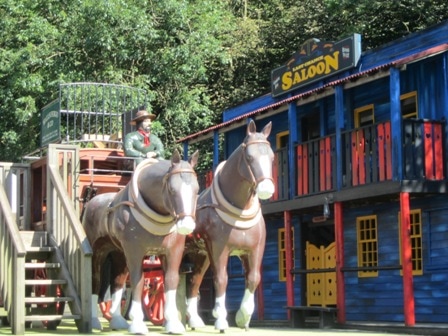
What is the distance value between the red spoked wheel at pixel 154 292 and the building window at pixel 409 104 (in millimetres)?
6756

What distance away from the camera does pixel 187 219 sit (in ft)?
34.9

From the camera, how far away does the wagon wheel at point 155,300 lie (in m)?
14.8

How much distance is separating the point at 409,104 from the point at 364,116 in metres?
1.81

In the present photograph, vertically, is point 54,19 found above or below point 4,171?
above

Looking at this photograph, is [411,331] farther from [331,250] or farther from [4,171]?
[4,171]

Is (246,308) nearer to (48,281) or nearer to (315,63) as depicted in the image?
(48,281)

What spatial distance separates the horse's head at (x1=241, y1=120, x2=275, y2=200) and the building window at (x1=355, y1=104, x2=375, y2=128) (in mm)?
9405

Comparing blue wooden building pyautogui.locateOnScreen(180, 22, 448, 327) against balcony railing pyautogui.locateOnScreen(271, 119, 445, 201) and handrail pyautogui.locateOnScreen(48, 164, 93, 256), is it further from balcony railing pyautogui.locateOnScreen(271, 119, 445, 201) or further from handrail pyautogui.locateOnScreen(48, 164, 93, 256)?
handrail pyautogui.locateOnScreen(48, 164, 93, 256)

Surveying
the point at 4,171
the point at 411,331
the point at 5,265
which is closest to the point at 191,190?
the point at 5,265

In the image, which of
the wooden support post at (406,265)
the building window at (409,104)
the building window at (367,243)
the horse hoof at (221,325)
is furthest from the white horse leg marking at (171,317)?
the building window at (409,104)

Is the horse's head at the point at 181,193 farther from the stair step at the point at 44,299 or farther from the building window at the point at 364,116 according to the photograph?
the building window at the point at 364,116

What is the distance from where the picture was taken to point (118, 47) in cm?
2984

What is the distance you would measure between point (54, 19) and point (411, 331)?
65.6ft

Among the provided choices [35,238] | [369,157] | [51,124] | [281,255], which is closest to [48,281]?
[35,238]
